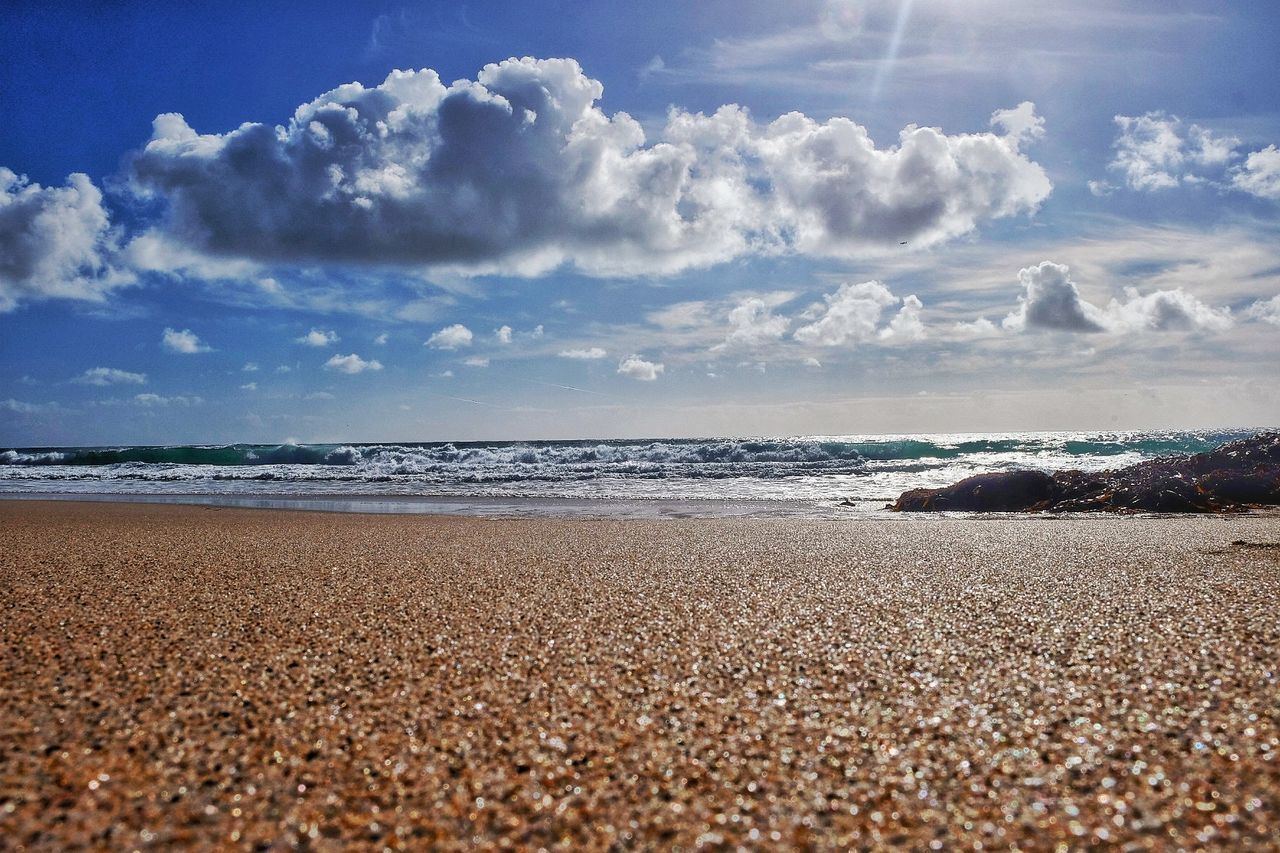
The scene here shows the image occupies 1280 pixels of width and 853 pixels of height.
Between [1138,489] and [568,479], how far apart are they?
1702cm

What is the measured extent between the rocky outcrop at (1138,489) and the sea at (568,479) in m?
1.77

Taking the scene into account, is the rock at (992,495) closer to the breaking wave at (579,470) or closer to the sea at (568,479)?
the sea at (568,479)

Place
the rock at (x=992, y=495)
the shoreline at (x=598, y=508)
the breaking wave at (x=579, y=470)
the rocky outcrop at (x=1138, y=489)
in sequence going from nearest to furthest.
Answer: the shoreline at (x=598, y=508)
the rocky outcrop at (x=1138, y=489)
the rock at (x=992, y=495)
the breaking wave at (x=579, y=470)

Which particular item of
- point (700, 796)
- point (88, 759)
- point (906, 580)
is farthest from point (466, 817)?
point (906, 580)

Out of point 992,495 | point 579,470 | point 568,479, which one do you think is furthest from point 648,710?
point 579,470

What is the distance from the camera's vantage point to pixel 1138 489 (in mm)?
11594

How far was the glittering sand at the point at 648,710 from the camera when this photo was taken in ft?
6.19

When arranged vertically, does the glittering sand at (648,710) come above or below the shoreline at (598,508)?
above

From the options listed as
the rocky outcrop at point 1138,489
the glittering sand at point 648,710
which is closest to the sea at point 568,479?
the rocky outcrop at point 1138,489

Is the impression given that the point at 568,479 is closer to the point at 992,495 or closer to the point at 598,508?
the point at 598,508

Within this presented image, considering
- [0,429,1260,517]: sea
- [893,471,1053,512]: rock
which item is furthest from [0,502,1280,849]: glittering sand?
[0,429,1260,517]: sea

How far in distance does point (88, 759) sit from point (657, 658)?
207cm

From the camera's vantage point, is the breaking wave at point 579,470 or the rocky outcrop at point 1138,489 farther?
the breaking wave at point 579,470

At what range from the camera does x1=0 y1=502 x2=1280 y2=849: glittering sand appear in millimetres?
1886
